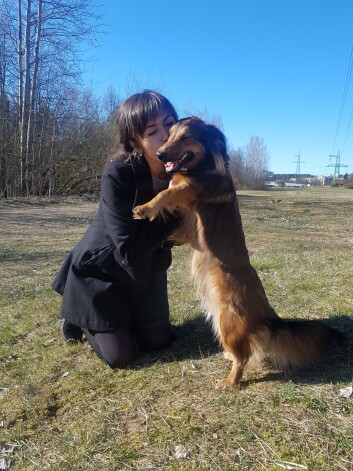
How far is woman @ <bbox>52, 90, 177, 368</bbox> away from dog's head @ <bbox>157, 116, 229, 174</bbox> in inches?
8.7

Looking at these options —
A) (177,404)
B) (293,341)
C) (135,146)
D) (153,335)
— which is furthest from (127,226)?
(293,341)

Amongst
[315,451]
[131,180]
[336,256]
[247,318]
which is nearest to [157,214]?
[131,180]

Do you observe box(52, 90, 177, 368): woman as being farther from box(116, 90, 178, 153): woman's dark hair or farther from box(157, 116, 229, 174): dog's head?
box(157, 116, 229, 174): dog's head

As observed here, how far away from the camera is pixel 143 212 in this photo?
2861 millimetres

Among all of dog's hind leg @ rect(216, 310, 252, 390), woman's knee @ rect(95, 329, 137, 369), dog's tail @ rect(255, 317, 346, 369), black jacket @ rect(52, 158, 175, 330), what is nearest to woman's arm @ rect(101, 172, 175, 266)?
black jacket @ rect(52, 158, 175, 330)

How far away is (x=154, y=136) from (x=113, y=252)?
1.00 meters

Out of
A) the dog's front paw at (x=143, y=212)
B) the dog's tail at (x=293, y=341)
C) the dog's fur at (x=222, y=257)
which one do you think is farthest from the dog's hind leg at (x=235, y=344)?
the dog's front paw at (x=143, y=212)

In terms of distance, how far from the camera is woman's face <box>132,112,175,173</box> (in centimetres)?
306

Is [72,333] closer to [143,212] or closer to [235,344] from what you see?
[143,212]

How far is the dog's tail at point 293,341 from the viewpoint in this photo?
2.62 m

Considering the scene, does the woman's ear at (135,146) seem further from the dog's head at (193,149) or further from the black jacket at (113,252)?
the dog's head at (193,149)

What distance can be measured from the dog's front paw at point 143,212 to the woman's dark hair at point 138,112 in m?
0.63

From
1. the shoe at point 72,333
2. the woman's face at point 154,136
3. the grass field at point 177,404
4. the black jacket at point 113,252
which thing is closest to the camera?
the grass field at point 177,404

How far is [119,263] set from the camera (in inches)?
120
